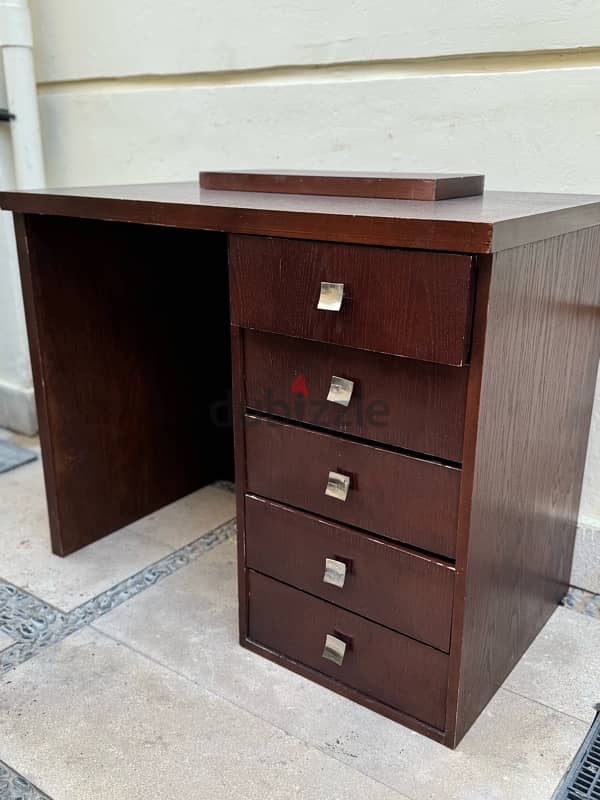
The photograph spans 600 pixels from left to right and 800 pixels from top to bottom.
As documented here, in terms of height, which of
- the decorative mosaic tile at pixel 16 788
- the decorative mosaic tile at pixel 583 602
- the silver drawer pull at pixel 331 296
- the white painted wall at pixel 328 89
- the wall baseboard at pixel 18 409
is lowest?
the decorative mosaic tile at pixel 583 602

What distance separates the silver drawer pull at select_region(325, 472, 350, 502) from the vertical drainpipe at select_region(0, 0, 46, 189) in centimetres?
165

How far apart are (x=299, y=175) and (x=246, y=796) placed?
1.04 m

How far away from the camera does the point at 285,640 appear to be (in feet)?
4.41

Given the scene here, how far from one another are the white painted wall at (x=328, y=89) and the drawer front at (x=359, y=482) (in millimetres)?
627

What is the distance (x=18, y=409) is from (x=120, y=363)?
893 millimetres

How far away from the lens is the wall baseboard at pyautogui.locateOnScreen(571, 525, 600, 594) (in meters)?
1.56

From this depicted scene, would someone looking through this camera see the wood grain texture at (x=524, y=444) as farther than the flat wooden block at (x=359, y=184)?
No

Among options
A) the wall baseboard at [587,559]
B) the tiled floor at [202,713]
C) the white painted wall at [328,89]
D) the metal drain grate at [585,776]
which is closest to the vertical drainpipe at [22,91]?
the white painted wall at [328,89]

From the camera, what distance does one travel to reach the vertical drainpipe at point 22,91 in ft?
7.04

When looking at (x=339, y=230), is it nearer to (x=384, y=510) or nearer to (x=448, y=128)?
(x=384, y=510)

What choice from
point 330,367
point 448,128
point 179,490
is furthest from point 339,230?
point 179,490

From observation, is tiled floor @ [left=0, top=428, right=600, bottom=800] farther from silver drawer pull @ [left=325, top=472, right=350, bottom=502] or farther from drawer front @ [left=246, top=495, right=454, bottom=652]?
silver drawer pull @ [left=325, top=472, right=350, bottom=502]

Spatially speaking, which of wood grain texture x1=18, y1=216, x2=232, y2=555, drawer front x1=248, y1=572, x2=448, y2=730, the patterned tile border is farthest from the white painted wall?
the patterned tile border

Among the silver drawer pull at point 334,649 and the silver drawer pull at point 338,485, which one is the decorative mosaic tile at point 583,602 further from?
the silver drawer pull at point 338,485
